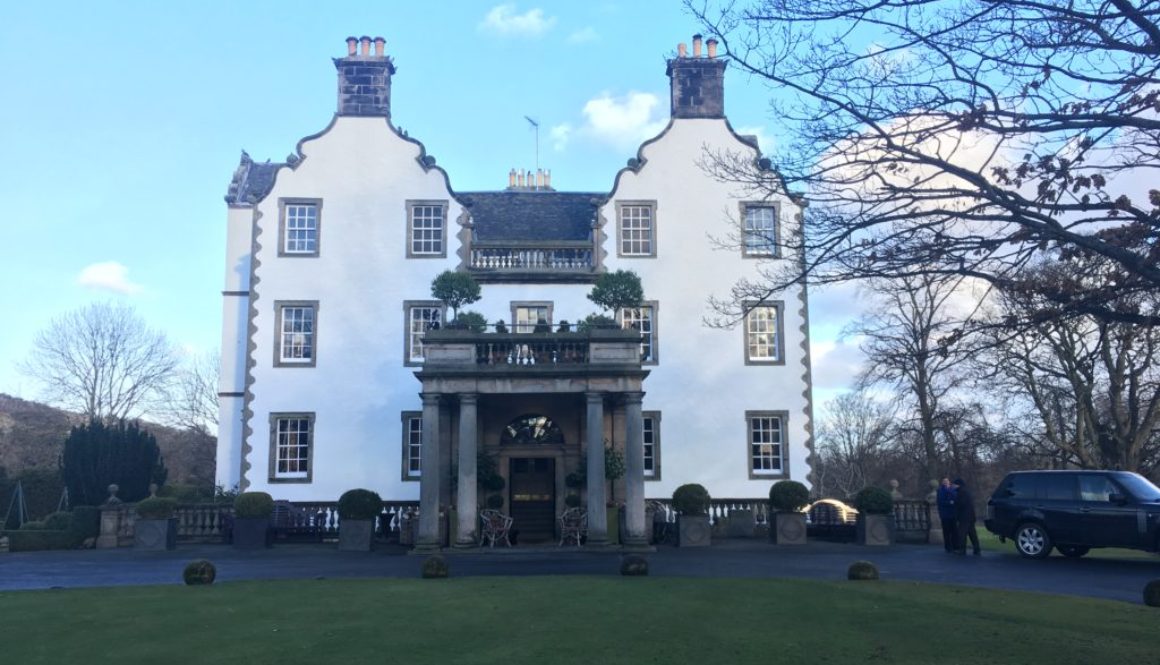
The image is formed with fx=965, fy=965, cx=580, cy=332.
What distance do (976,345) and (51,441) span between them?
55892 mm

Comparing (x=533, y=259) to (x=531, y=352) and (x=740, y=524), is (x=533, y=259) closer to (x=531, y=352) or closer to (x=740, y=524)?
(x=531, y=352)

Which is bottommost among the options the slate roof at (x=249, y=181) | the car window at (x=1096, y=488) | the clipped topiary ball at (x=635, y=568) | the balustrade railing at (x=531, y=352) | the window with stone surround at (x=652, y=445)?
the clipped topiary ball at (x=635, y=568)

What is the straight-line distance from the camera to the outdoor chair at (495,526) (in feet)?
82.8

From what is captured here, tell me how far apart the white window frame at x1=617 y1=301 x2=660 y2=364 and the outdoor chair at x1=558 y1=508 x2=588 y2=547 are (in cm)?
832

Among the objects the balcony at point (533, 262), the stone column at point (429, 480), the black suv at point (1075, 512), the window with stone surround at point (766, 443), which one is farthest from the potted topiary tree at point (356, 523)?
the black suv at point (1075, 512)

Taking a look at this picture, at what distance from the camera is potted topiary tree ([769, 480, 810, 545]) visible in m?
25.8

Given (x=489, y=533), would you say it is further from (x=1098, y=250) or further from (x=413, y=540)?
(x=1098, y=250)

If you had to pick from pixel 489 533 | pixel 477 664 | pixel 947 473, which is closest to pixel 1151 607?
pixel 477 664

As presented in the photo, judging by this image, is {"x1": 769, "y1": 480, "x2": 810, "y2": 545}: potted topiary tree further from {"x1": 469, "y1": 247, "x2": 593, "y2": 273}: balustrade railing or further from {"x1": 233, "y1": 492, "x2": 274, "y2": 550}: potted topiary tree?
{"x1": 233, "y1": 492, "x2": 274, "y2": 550}: potted topiary tree

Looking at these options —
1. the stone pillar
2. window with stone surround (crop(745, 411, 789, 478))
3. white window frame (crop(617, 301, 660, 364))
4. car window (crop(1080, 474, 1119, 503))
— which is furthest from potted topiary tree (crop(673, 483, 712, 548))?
car window (crop(1080, 474, 1119, 503))

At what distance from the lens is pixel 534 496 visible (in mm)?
27438

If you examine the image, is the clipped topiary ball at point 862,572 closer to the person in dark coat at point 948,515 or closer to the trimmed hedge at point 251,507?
the person in dark coat at point 948,515

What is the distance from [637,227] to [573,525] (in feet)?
40.1

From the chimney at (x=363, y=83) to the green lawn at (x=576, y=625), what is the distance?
22412 millimetres
